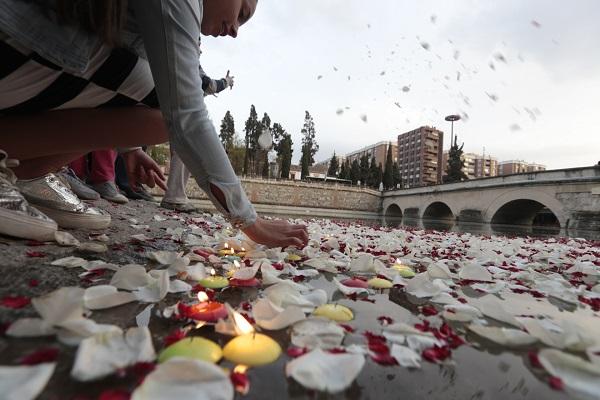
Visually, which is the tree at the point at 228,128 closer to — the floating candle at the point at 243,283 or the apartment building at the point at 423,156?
the apartment building at the point at 423,156

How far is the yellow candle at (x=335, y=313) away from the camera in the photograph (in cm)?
82

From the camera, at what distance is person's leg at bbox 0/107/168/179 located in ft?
4.68

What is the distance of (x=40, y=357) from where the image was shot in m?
0.53

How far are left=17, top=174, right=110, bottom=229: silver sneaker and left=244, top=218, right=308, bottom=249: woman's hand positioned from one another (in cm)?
104

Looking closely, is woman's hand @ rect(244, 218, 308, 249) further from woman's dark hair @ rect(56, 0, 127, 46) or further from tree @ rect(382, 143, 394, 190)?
tree @ rect(382, 143, 394, 190)

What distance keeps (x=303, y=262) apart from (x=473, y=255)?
1.29m

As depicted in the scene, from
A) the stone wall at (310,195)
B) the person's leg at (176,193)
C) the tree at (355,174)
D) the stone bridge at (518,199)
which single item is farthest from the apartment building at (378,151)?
the person's leg at (176,193)

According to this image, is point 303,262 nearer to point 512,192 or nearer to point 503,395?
point 503,395

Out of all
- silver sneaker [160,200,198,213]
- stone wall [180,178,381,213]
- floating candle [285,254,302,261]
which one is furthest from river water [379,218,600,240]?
stone wall [180,178,381,213]

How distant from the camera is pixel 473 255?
2203 mm

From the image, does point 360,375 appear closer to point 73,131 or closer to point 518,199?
point 73,131

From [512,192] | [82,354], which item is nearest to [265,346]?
[82,354]

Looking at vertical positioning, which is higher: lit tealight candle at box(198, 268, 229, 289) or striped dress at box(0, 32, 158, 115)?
striped dress at box(0, 32, 158, 115)

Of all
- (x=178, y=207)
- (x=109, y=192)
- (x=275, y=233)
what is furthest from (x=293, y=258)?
(x=178, y=207)
